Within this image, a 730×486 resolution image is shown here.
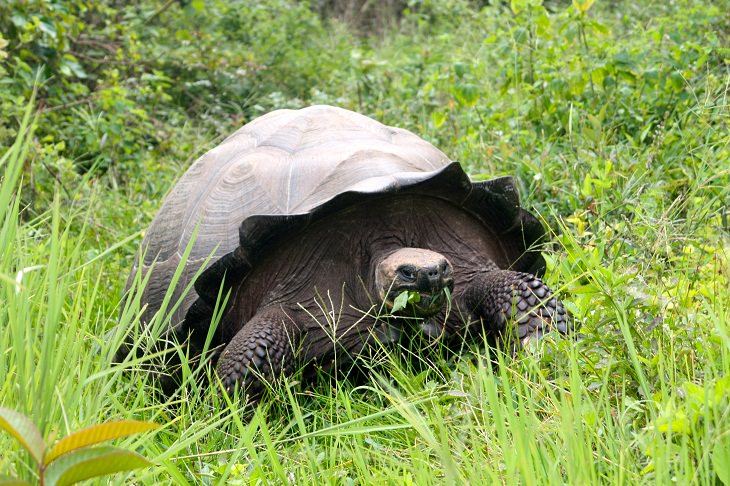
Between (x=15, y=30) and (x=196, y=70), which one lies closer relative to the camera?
(x=15, y=30)

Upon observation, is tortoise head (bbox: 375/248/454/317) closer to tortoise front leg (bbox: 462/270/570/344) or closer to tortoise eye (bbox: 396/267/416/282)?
Answer: tortoise eye (bbox: 396/267/416/282)

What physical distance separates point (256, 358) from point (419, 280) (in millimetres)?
521

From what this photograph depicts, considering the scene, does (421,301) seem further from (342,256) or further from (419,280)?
(342,256)

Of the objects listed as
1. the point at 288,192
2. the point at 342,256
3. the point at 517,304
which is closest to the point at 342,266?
the point at 342,256

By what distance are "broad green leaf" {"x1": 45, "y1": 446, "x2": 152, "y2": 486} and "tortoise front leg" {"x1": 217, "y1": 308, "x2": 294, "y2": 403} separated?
50.6 inches

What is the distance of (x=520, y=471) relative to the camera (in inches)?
61.7

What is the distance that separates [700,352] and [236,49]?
18.2 ft

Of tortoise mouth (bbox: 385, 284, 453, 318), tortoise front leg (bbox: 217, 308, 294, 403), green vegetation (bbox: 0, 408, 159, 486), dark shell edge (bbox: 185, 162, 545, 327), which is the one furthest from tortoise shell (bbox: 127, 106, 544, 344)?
green vegetation (bbox: 0, 408, 159, 486)

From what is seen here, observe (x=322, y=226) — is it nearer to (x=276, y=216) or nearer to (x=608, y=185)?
(x=276, y=216)

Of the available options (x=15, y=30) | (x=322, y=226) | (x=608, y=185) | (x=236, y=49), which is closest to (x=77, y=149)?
(x=15, y=30)

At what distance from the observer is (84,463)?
1.25m

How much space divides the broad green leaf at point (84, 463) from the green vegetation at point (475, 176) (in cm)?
26

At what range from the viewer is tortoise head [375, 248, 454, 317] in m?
2.57

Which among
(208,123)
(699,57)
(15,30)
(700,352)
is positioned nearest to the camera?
(700,352)
